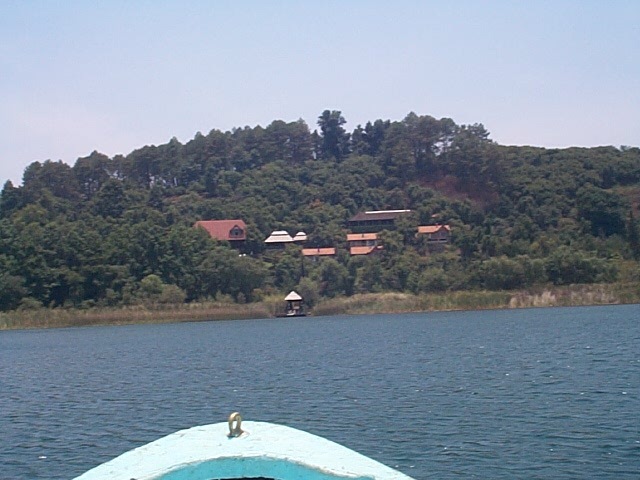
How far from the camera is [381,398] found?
24.5 meters

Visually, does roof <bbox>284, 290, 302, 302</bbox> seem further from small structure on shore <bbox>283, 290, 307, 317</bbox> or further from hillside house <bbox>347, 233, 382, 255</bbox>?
hillside house <bbox>347, 233, 382, 255</bbox>

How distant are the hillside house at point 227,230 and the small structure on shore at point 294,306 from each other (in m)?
18.1

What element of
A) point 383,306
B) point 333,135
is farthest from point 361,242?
point 333,135

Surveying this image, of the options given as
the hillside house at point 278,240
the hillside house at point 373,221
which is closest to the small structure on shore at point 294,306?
the hillside house at point 278,240

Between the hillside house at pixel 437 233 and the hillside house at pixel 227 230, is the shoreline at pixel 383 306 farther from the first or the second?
the hillside house at pixel 227 230

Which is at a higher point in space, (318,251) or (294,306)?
(318,251)

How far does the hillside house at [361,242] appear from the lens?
107 metres

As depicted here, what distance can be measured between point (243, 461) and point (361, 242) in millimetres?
105391

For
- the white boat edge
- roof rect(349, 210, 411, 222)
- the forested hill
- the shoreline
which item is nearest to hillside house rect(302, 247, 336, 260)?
the forested hill

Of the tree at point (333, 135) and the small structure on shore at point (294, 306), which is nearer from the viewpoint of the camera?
the small structure on shore at point (294, 306)

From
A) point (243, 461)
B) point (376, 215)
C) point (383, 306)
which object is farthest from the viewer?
point (376, 215)

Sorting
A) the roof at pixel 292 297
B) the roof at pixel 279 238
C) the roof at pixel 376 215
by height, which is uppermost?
the roof at pixel 376 215

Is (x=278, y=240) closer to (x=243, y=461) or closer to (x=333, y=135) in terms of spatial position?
(x=333, y=135)

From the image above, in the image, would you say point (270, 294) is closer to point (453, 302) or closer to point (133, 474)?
point (453, 302)
